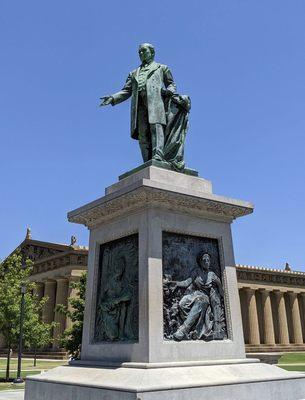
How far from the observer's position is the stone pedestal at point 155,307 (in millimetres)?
7504

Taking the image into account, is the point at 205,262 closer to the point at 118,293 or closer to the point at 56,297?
the point at 118,293

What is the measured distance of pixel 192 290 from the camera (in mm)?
8820

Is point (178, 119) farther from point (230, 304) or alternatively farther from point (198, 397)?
point (198, 397)

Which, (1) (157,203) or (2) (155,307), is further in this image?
(1) (157,203)

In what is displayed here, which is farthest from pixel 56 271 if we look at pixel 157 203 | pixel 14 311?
pixel 157 203

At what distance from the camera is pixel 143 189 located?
841cm

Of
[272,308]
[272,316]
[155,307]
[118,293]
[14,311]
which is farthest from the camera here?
[272,308]

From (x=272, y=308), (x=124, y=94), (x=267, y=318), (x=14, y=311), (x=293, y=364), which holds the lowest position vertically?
(x=293, y=364)

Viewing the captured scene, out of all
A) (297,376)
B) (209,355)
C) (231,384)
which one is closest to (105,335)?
(209,355)

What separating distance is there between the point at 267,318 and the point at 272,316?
3.06 metres

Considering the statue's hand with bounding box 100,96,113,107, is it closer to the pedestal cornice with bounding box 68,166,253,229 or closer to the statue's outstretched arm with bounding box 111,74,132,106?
the statue's outstretched arm with bounding box 111,74,132,106

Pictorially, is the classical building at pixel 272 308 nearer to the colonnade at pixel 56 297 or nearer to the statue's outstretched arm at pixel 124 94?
the colonnade at pixel 56 297

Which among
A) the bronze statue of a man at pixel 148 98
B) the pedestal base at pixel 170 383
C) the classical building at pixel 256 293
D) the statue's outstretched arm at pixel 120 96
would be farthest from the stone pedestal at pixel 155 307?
the classical building at pixel 256 293

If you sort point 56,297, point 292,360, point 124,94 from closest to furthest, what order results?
point 124,94, point 292,360, point 56,297
